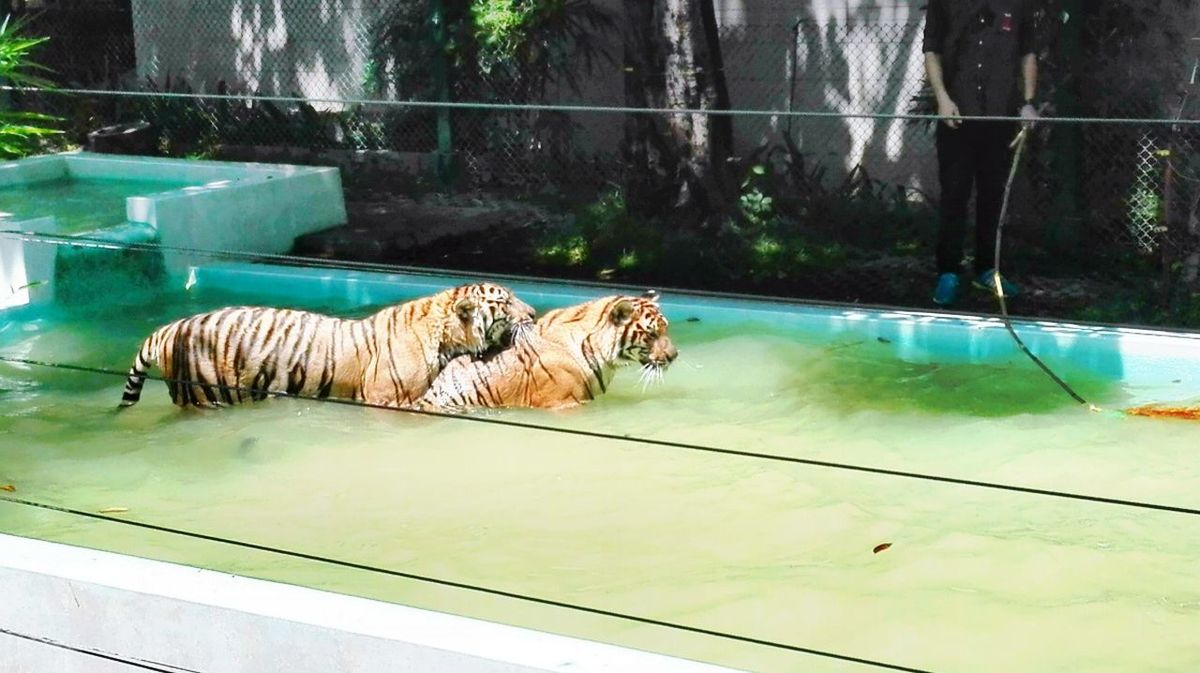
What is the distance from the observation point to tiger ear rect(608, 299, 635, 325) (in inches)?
201

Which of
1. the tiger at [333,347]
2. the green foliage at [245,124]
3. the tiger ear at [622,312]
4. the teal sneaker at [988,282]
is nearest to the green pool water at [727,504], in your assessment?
the tiger at [333,347]

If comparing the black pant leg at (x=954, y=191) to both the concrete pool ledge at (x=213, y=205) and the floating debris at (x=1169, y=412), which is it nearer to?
the floating debris at (x=1169, y=412)

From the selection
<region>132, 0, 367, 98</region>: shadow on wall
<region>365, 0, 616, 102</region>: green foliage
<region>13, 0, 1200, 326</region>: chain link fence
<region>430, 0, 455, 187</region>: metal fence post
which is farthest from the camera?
<region>132, 0, 367, 98</region>: shadow on wall

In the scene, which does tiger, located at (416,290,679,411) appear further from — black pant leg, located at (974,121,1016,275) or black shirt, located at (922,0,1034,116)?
black shirt, located at (922,0,1034,116)

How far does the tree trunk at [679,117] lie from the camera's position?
852cm

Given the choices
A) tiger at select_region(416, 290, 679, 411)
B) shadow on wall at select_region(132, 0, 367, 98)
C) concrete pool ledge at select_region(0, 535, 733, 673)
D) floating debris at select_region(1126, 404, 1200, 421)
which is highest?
shadow on wall at select_region(132, 0, 367, 98)

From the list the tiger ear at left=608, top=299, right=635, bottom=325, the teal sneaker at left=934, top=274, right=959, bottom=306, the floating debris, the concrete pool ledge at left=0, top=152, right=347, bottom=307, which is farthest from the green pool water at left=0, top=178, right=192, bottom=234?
the floating debris

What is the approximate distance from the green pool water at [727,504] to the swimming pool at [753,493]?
1cm

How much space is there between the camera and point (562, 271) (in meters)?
8.56

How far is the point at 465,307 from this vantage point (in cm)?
514

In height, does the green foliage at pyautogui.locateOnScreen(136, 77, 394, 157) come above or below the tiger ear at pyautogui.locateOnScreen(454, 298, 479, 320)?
above

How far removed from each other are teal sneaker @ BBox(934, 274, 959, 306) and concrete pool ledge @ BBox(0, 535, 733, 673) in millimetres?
4679

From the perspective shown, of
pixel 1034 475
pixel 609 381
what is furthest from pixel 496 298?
pixel 1034 475

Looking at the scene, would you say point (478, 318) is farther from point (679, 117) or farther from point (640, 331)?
point (679, 117)
